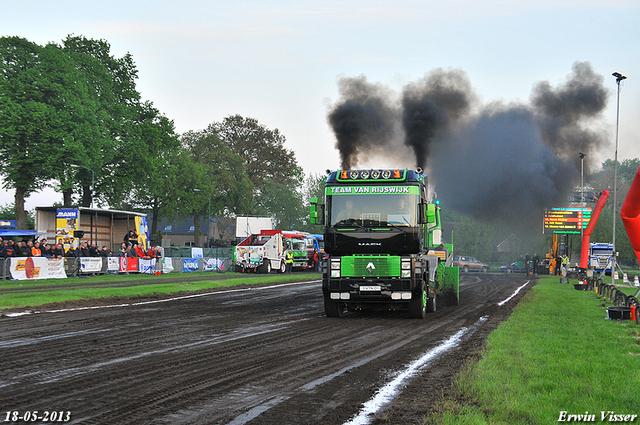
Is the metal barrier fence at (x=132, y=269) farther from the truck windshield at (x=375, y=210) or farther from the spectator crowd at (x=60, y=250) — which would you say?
the truck windshield at (x=375, y=210)

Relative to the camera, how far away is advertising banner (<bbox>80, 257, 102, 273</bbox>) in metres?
31.1

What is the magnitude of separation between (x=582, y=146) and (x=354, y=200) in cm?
3751

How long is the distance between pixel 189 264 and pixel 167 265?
2.47m

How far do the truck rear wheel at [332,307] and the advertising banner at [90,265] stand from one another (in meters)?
19.2

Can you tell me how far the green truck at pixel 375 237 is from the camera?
49.9 ft

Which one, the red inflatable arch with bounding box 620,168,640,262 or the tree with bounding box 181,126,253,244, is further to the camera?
the tree with bounding box 181,126,253,244

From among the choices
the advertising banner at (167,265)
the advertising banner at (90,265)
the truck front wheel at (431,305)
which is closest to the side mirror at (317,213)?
the truck front wheel at (431,305)

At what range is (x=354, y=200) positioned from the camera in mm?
15492

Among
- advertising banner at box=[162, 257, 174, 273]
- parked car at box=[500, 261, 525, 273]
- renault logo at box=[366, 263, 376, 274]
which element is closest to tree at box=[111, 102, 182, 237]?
advertising banner at box=[162, 257, 174, 273]

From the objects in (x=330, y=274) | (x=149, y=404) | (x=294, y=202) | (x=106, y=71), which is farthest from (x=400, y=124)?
(x=294, y=202)

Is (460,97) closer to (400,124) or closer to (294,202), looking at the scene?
(400,124)

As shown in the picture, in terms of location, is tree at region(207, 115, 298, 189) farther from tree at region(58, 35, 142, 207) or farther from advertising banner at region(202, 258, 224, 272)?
advertising banner at region(202, 258, 224, 272)

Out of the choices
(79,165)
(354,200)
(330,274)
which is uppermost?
(79,165)

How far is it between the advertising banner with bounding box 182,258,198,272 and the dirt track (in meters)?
23.1
